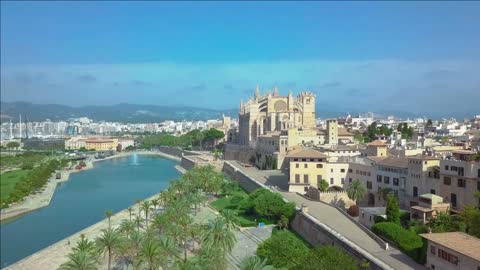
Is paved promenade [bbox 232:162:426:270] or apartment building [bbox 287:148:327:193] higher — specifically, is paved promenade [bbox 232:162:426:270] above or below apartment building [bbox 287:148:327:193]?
below

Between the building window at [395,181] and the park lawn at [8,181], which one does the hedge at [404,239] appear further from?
the park lawn at [8,181]

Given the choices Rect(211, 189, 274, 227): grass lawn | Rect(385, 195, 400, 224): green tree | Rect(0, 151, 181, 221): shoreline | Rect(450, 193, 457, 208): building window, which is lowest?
Rect(0, 151, 181, 221): shoreline

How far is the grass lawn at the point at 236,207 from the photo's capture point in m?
23.9

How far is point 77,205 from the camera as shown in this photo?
3744 centimetres

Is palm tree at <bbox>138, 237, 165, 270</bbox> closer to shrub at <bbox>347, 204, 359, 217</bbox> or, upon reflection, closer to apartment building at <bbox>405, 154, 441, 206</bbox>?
shrub at <bbox>347, 204, 359, 217</bbox>

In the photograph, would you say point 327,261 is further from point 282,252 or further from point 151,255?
point 151,255

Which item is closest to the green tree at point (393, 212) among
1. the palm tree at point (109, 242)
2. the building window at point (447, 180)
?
the building window at point (447, 180)

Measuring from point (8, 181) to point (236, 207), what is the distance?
28.3 metres

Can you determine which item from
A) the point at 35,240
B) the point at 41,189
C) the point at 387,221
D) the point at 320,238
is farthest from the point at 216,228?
the point at 41,189

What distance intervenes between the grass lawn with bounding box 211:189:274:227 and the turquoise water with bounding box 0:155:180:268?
290 inches

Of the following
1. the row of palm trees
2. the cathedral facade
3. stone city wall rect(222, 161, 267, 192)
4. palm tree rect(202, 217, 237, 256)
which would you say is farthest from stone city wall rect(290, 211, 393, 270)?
the cathedral facade


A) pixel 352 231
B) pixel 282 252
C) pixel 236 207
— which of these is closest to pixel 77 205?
pixel 236 207

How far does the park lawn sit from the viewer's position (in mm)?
39281

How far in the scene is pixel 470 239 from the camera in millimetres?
13625
